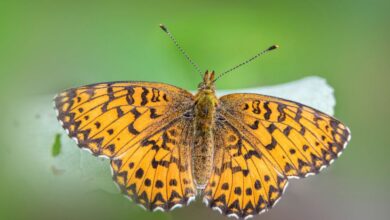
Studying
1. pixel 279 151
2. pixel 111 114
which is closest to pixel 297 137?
pixel 279 151

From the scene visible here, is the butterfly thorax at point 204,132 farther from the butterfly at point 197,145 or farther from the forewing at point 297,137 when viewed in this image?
the forewing at point 297,137

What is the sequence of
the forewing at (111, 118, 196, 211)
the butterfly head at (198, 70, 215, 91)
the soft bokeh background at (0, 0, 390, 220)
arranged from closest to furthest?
the forewing at (111, 118, 196, 211) → the butterfly head at (198, 70, 215, 91) → the soft bokeh background at (0, 0, 390, 220)

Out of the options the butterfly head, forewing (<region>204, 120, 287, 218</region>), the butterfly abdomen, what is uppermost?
the butterfly head

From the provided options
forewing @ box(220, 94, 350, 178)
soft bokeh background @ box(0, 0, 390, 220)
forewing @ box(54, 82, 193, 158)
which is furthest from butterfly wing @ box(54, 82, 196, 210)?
soft bokeh background @ box(0, 0, 390, 220)

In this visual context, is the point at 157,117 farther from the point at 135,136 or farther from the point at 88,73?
the point at 88,73

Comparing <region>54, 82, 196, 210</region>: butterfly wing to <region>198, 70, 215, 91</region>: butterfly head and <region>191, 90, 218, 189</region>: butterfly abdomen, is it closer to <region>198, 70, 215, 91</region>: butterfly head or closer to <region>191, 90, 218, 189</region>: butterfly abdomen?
<region>191, 90, 218, 189</region>: butterfly abdomen

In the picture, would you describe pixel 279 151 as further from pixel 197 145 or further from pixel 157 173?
pixel 157 173

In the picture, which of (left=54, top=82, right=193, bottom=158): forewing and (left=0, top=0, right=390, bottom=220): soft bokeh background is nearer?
(left=54, top=82, right=193, bottom=158): forewing

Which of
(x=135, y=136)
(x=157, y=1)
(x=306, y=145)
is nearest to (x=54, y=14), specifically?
(x=157, y=1)
